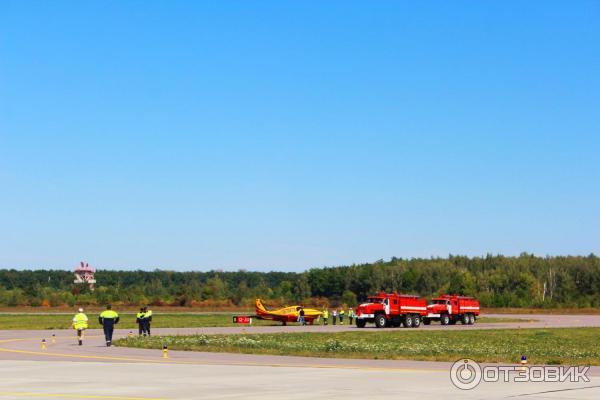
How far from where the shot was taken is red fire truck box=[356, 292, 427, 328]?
68.5 m

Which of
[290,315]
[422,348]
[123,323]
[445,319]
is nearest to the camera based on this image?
[422,348]

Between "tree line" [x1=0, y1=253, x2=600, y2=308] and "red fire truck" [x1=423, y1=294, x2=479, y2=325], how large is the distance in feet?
177

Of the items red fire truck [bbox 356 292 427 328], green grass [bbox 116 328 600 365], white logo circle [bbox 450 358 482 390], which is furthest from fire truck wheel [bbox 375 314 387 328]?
white logo circle [bbox 450 358 482 390]

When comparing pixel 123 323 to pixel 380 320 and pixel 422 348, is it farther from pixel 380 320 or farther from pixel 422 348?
pixel 422 348

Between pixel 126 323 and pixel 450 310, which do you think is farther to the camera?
pixel 450 310

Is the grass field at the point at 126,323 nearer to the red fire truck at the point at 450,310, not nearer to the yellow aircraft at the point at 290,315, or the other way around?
the yellow aircraft at the point at 290,315

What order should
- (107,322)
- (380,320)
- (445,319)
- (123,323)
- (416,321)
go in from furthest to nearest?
(445,319) < (123,323) < (416,321) < (380,320) < (107,322)

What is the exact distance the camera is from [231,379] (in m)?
26.9

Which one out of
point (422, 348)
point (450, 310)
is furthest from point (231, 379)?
point (450, 310)

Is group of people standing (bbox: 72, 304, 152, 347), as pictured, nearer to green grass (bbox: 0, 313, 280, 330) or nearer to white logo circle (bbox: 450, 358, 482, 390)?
white logo circle (bbox: 450, 358, 482, 390)

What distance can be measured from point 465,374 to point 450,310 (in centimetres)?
5181

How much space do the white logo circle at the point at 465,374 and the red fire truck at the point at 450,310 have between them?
44.8m

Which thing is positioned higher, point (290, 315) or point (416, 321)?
point (290, 315)

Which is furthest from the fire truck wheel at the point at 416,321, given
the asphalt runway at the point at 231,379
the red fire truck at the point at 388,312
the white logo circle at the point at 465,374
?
the white logo circle at the point at 465,374
